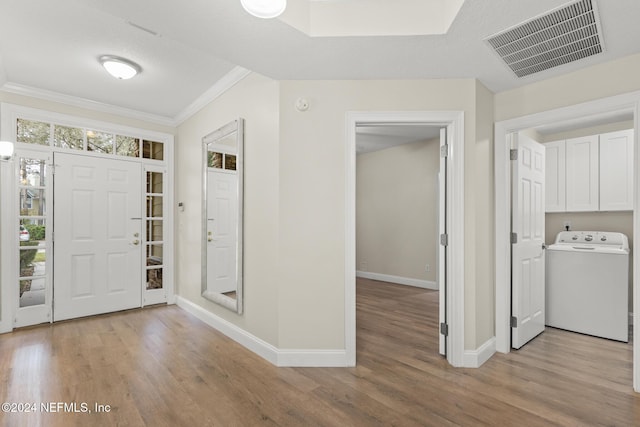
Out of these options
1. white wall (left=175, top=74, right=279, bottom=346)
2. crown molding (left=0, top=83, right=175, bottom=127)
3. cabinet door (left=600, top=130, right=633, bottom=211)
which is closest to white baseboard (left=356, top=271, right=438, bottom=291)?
cabinet door (left=600, top=130, right=633, bottom=211)

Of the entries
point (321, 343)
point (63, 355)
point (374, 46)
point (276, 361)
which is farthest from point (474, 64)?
point (63, 355)

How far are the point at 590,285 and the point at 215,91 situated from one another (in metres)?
4.50

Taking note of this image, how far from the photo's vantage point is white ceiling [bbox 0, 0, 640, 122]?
182 cm

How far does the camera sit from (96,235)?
4.00m

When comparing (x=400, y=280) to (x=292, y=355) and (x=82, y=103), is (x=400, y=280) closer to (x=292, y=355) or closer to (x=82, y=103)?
(x=292, y=355)

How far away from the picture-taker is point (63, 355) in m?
2.85

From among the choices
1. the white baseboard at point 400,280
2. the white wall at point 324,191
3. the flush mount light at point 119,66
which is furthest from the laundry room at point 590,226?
the flush mount light at point 119,66

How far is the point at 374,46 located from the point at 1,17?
8.80ft

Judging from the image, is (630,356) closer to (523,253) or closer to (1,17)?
(523,253)

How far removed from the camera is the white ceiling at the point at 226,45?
1.82 m

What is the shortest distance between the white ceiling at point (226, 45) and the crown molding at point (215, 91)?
58 mm

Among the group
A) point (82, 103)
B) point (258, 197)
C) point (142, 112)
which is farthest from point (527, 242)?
point (82, 103)

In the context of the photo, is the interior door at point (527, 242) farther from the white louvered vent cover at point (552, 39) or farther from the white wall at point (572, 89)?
the white louvered vent cover at point (552, 39)

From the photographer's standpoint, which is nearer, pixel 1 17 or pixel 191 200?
pixel 1 17
